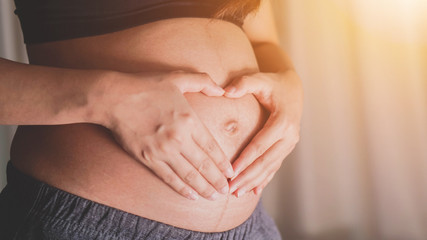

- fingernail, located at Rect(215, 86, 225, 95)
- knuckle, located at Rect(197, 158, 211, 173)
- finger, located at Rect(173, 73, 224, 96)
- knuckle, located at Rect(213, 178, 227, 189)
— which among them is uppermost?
finger, located at Rect(173, 73, 224, 96)

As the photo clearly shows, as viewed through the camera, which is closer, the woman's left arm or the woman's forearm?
the woman's forearm

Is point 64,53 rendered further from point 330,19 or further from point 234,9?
point 330,19

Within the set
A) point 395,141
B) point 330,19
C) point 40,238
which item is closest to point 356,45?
point 330,19

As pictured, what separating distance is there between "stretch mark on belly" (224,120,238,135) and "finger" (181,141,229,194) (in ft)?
0.32

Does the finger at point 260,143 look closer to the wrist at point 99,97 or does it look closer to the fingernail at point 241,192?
the fingernail at point 241,192

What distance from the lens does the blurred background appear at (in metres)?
1.24

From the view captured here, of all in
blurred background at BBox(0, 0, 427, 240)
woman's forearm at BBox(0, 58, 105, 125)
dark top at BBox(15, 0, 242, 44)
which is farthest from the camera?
blurred background at BBox(0, 0, 427, 240)

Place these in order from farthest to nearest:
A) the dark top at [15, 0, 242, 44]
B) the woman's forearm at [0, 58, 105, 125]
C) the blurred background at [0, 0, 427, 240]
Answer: the blurred background at [0, 0, 427, 240]
the dark top at [15, 0, 242, 44]
the woman's forearm at [0, 58, 105, 125]

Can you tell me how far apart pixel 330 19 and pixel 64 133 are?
3.76 ft

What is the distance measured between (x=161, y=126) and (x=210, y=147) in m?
0.09

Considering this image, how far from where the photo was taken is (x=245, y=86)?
609 mm

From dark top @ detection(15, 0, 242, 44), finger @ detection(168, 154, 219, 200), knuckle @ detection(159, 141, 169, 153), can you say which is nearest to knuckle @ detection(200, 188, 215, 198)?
finger @ detection(168, 154, 219, 200)

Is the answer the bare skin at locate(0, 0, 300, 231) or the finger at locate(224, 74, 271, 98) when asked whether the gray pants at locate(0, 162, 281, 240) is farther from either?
the finger at locate(224, 74, 271, 98)

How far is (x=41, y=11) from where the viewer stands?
0.60 meters
